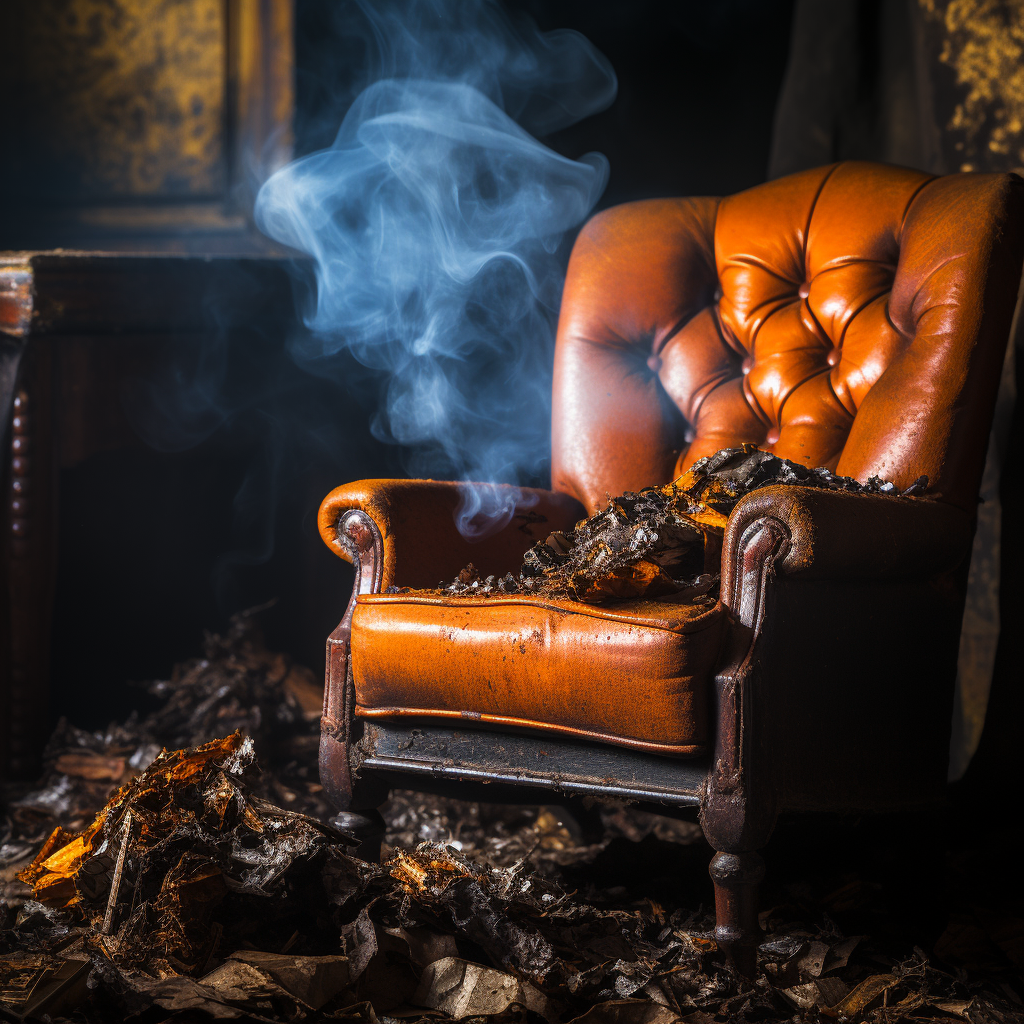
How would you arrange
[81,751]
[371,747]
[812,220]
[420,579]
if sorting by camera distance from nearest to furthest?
[371,747] < [420,579] < [812,220] < [81,751]

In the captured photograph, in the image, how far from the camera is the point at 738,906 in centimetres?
146

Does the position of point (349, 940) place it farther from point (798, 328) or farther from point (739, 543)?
point (798, 328)

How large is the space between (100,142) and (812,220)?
9.27ft

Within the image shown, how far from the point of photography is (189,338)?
2875 millimetres

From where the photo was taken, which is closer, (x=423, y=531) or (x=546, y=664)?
(x=546, y=664)

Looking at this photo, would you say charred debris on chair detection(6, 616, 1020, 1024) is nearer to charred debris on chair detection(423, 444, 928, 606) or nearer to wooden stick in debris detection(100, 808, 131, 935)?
wooden stick in debris detection(100, 808, 131, 935)

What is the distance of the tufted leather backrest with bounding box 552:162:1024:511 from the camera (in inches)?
71.0

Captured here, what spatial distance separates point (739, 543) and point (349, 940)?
848 millimetres

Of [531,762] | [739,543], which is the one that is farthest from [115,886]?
[739,543]

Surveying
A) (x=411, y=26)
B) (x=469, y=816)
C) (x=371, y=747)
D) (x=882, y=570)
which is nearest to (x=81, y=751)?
(x=469, y=816)

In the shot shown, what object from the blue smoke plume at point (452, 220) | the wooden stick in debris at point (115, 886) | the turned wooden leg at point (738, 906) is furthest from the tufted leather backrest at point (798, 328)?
the wooden stick in debris at point (115, 886)

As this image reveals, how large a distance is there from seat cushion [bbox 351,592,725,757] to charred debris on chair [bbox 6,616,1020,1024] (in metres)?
0.29

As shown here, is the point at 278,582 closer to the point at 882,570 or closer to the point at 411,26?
the point at 411,26

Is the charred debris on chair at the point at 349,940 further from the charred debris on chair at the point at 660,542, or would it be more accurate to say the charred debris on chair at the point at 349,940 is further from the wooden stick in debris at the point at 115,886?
the charred debris on chair at the point at 660,542
